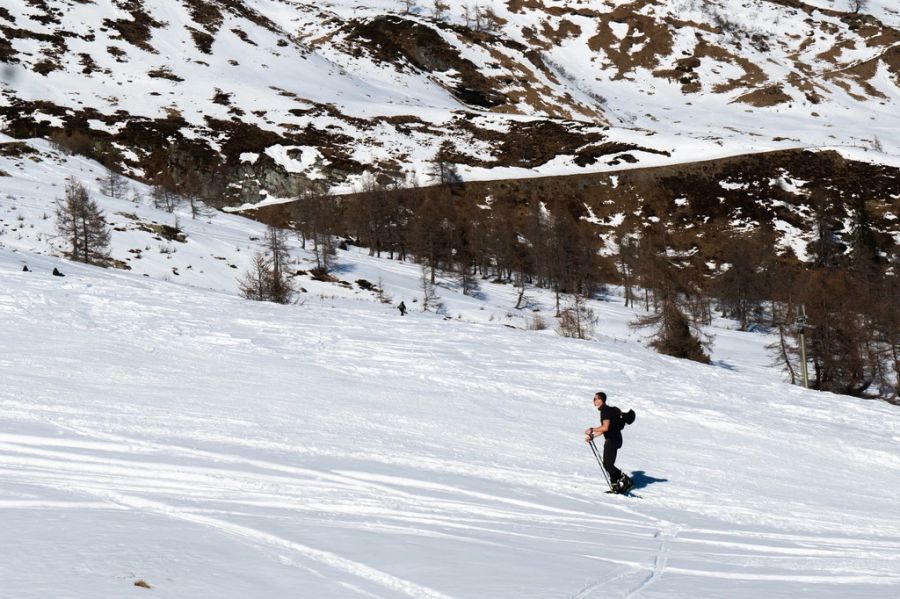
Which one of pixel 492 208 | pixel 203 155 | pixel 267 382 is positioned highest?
pixel 203 155

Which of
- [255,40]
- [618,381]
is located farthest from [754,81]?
[618,381]

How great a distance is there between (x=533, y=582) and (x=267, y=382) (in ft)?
37.7

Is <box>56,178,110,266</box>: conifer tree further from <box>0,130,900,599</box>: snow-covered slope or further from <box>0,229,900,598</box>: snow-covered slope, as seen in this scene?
<box>0,229,900,598</box>: snow-covered slope

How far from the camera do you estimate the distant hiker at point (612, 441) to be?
11180 millimetres

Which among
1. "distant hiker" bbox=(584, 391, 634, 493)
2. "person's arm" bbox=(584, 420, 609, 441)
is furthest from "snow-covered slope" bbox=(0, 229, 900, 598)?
"person's arm" bbox=(584, 420, 609, 441)

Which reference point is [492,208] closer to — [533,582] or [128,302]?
[128,302]

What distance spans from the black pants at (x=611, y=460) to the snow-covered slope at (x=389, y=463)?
401mm

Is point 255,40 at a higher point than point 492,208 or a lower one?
higher

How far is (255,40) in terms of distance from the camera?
148375 mm

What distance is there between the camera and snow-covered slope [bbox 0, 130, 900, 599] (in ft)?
19.9

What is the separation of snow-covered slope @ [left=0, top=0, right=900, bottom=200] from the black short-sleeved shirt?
8910cm

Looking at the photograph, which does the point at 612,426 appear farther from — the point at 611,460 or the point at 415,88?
the point at 415,88

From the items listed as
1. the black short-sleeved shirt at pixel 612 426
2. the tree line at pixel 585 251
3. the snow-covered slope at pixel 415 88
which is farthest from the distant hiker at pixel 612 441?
the snow-covered slope at pixel 415 88

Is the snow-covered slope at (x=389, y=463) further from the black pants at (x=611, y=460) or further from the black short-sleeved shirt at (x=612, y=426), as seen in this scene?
the black short-sleeved shirt at (x=612, y=426)
